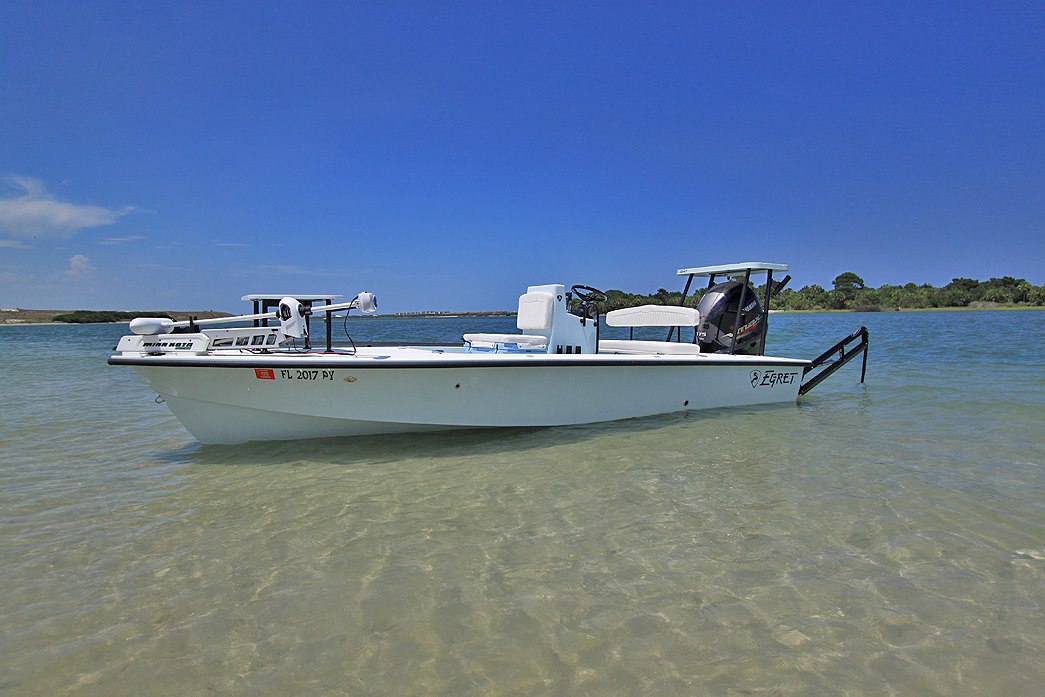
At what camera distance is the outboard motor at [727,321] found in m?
9.27

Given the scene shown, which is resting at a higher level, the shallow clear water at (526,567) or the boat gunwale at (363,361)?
the boat gunwale at (363,361)

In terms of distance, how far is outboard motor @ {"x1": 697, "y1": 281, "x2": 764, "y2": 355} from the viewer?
9.27 m

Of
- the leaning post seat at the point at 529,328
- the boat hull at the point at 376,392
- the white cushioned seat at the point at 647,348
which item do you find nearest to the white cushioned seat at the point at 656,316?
the white cushioned seat at the point at 647,348

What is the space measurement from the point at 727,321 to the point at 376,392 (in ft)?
19.0

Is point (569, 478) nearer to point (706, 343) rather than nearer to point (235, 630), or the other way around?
point (235, 630)

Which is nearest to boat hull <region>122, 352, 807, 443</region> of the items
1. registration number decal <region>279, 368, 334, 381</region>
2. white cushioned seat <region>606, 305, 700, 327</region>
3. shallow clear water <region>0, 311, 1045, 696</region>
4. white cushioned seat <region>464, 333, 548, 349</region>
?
registration number decal <region>279, 368, 334, 381</region>

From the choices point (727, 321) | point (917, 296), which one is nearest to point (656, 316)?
point (727, 321)

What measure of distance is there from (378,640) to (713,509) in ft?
9.05

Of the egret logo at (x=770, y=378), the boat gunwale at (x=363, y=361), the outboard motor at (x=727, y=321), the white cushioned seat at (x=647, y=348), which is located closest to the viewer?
the boat gunwale at (x=363, y=361)

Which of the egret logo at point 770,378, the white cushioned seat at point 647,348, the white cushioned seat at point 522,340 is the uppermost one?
the white cushioned seat at point 522,340

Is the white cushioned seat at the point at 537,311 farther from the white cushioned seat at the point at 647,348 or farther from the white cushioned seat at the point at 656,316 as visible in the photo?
the white cushioned seat at the point at 647,348

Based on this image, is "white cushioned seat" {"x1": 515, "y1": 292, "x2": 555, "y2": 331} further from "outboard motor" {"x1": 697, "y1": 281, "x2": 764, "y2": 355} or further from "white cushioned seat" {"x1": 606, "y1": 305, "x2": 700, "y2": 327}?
"outboard motor" {"x1": 697, "y1": 281, "x2": 764, "y2": 355}

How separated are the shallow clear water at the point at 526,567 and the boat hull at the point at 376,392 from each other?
0.31 meters

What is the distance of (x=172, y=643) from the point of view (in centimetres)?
274
